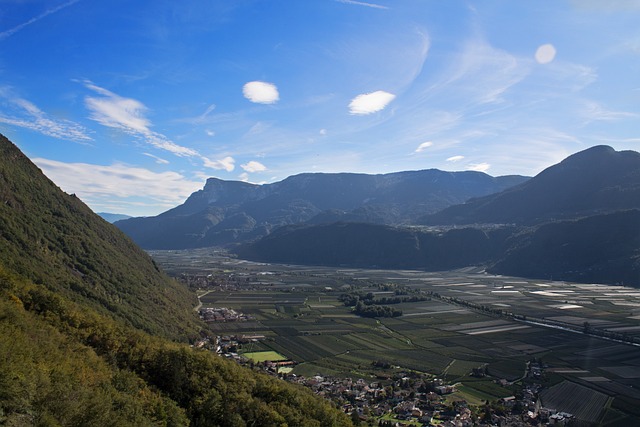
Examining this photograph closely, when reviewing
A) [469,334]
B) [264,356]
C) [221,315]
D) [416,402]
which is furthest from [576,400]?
[221,315]

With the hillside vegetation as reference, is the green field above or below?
below

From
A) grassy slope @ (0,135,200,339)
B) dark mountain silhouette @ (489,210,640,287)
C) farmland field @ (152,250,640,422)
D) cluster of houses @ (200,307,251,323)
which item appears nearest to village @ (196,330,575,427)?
farmland field @ (152,250,640,422)

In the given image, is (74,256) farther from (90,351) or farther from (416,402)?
(416,402)

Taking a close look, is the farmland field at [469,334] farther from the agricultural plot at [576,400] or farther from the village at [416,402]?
the village at [416,402]

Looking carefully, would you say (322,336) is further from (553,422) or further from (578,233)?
(578,233)

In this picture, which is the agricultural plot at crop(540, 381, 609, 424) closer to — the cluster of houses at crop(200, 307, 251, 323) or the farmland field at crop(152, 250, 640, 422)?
the farmland field at crop(152, 250, 640, 422)

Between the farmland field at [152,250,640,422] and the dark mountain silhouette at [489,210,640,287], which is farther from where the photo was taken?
the dark mountain silhouette at [489,210,640,287]
